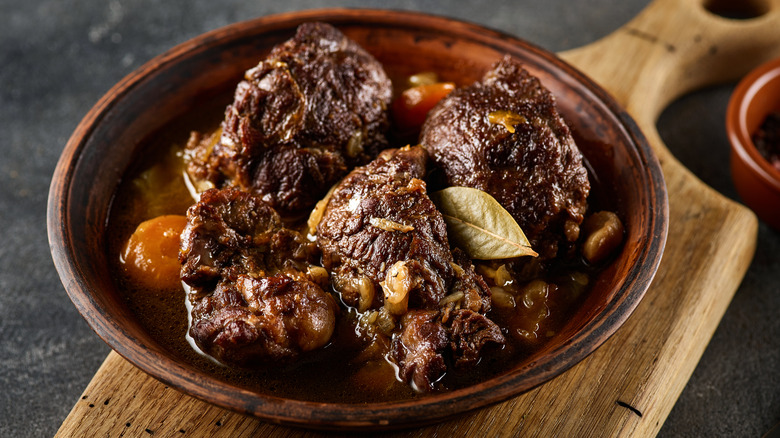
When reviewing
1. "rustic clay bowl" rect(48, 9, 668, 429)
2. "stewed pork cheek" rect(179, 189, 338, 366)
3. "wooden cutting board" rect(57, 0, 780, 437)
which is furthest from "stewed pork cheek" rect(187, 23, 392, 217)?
"wooden cutting board" rect(57, 0, 780, 437)

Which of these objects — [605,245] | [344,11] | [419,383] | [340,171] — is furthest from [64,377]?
[605,245]

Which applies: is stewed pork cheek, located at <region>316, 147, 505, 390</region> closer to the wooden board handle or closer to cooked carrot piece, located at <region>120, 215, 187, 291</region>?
cooked carrot piece, located at <region>120, 215, 187, 291</region>

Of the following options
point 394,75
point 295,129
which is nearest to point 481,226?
point 295,129

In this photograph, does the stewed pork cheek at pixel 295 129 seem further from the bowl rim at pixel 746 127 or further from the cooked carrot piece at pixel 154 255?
the bowl rim at pixel 746 127

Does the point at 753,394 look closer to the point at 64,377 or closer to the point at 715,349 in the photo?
the point at 715,349

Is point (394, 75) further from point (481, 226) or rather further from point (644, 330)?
point (644, 330)

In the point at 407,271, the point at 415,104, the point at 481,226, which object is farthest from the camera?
the point at 415,104

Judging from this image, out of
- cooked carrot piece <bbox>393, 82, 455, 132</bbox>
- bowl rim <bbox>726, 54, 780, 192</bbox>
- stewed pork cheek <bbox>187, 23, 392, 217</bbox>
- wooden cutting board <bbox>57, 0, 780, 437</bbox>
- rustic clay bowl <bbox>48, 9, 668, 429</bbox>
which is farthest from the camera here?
bowl rim <bbox>726, 54, 780, 192</bbox>
